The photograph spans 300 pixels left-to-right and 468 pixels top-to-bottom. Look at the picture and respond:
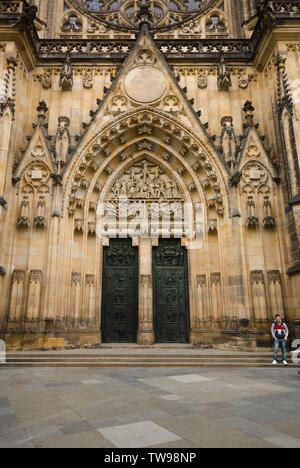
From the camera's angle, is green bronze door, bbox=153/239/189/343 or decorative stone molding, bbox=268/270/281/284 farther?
green bronze door, bbox=153/239/189/343

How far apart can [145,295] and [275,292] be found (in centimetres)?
461

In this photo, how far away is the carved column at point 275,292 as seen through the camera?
11.3m

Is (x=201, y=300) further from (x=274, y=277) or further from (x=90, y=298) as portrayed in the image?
(x=90, y=298)

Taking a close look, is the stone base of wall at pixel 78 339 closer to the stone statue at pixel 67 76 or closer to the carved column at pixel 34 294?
the carved column at pixel 34 294

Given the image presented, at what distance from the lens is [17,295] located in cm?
1119

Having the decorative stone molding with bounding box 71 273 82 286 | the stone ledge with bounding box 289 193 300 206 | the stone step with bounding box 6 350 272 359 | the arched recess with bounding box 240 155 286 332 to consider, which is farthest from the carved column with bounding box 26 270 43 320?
Answer: the stone ledge with bounding box 289 193 300 206

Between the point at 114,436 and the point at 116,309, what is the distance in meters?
9.72

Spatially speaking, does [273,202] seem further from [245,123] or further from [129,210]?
[129,210]

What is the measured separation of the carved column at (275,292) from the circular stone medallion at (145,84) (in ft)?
27.1

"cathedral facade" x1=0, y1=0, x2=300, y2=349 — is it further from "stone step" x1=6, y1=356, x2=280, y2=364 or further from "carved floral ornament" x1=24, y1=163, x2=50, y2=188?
"stone step" x1=6, y1=356, x2=280, y2=364

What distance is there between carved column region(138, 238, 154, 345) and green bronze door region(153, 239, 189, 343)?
0.44 meters

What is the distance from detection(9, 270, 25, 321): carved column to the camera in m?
11.0

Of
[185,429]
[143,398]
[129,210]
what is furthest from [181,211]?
[185,429]

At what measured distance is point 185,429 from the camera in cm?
345
